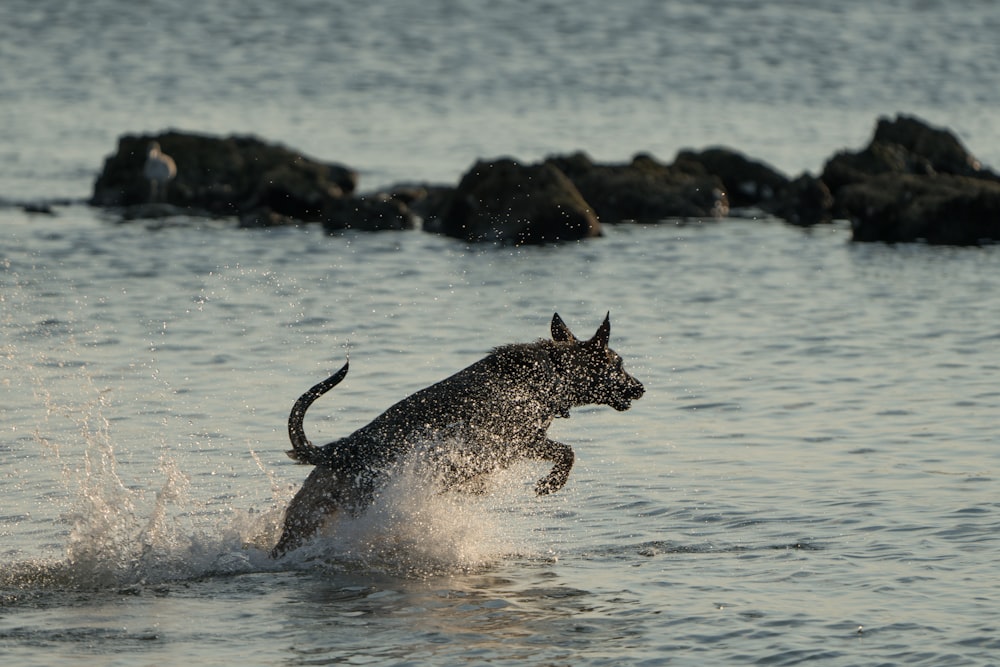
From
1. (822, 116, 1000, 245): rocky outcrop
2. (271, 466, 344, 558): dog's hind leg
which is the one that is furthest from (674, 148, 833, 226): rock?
(271, 466, 344, 558): dog's hind leg

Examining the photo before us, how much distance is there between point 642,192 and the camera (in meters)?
27.6

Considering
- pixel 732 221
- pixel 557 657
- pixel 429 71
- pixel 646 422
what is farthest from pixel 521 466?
pixel 429 71

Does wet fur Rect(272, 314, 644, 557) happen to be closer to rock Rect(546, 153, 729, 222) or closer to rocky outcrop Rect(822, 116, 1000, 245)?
rocky outcrop Rect(822, 116, 1000, 245)

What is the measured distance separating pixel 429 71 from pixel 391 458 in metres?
37.3

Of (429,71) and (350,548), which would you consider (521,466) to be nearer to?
(350,548)

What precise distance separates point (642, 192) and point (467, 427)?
16948 mm

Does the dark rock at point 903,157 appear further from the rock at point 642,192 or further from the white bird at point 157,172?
the white bird at point 157,172

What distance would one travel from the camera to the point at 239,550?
1087 cm

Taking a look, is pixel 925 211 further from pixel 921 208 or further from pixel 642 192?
pixel 642 192

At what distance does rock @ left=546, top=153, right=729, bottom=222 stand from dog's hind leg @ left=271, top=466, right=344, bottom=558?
16803 mm

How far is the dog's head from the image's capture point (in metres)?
11.9

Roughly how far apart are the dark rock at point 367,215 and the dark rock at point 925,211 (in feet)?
21.2

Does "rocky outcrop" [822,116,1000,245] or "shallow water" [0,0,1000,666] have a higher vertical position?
"rocky outcrop" [822,116,1000,245]

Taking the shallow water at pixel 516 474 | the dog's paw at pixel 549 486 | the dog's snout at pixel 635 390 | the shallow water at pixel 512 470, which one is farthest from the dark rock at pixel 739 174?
the dog's paw at pixel 549 486
